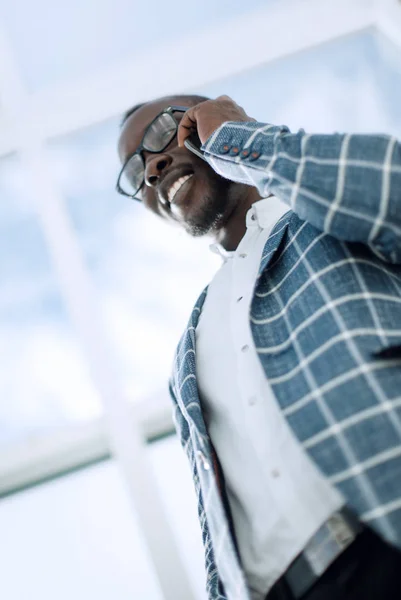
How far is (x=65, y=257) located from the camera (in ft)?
6.20

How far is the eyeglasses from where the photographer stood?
124 centimetres

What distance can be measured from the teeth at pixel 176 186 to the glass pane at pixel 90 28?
109 centimetres

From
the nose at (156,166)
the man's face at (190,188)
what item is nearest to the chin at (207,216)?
the man's face at (190,188)

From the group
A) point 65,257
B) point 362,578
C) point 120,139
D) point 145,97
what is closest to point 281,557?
point 362,578

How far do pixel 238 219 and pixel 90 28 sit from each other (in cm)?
122

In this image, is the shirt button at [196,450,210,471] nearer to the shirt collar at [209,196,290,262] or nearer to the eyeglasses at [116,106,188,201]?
the shirt collar at [209,196,290,262]

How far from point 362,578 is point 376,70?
2078mm

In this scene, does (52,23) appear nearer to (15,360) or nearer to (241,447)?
(15,360)

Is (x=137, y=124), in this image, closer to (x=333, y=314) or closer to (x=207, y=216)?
(x=207, y=216)

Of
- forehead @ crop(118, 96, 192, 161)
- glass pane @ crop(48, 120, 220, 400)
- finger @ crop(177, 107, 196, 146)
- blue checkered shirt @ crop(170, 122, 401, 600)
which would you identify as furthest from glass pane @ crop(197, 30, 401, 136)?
blue checkered shirt @ crop(170, 122, 401, 600)

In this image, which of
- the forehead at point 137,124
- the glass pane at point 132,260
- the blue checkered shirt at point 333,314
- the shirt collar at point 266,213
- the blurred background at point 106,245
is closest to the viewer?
the blue checkered shirt at point 333,314

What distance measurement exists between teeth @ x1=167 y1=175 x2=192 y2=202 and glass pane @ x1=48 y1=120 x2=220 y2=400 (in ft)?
2.24

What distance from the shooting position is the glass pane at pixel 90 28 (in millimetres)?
1906

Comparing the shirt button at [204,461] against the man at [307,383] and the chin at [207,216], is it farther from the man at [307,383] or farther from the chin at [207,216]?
the chin at [207,216]
